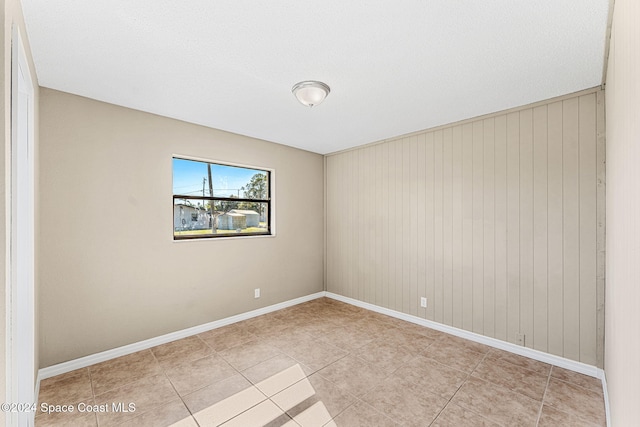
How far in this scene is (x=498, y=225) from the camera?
10.3 ft

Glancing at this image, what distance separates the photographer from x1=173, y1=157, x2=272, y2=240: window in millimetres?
3469

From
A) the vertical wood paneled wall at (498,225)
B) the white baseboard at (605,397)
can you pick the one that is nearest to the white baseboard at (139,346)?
the vertical wood paneled wall at (498,225)

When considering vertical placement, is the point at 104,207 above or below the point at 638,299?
above

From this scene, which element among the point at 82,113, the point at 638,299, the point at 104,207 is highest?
the point at 82,113

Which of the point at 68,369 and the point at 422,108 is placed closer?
the point at 68,369

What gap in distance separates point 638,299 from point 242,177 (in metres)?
3.83

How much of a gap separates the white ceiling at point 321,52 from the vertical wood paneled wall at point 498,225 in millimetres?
371

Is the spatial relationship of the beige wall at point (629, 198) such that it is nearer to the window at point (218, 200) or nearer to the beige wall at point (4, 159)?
the beige wall at point (4, 159)

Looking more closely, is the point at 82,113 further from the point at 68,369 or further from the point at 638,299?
the point at 638,299

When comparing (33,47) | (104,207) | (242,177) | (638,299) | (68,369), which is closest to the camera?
(638,299)

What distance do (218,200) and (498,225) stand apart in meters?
3.33

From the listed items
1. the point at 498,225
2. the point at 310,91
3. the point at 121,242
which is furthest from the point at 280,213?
the point at 498,225

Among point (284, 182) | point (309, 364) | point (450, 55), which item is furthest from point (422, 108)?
point (309, 364)

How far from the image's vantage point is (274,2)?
155 centimetres
